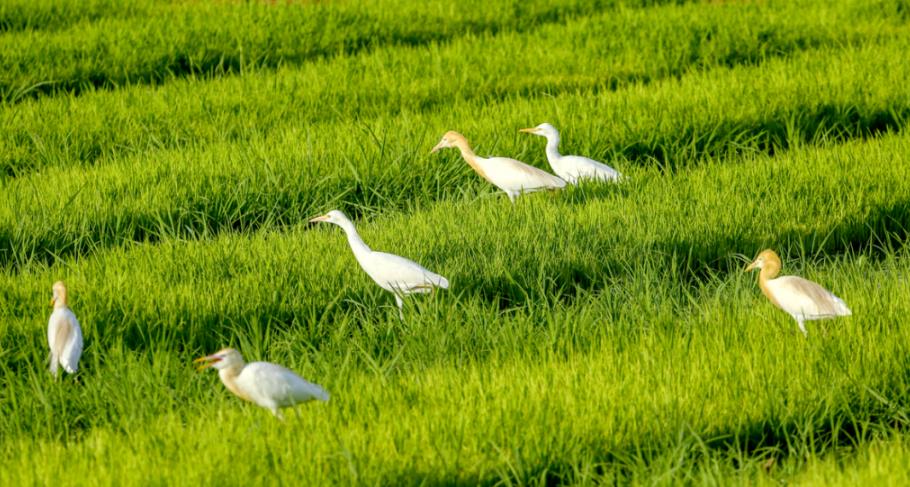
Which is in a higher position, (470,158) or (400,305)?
(470,158)

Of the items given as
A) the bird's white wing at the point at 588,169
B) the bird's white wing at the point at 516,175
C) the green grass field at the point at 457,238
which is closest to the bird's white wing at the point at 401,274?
the green grass field at the point at 457,238

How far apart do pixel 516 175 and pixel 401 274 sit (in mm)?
1843

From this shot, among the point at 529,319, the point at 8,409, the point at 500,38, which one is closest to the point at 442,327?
the point at 529,319

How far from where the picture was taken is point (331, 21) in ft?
38.5

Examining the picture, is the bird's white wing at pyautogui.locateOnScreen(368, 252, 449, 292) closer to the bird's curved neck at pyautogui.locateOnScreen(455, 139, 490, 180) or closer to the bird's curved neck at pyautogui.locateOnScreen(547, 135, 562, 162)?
the bird's curved neck at pyautogui.locateOnScreen(455, 139, 490, 180)

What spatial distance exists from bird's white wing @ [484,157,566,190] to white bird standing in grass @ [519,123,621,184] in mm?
347

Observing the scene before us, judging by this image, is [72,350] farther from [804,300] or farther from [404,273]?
[804,300]

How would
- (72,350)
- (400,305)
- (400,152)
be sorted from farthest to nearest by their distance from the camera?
(400,152)
(400,305)
(72,350)

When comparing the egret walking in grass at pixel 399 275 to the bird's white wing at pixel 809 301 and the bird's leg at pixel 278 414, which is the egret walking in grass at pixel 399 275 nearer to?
the bird's leg at pixel 278 414

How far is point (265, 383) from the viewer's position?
3797 millimetres

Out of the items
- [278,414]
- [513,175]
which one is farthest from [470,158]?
[278,414]

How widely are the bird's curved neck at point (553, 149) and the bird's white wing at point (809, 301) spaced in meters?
2.93

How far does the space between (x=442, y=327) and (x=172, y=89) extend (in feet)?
17.9

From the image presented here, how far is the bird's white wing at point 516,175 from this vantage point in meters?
6.76
